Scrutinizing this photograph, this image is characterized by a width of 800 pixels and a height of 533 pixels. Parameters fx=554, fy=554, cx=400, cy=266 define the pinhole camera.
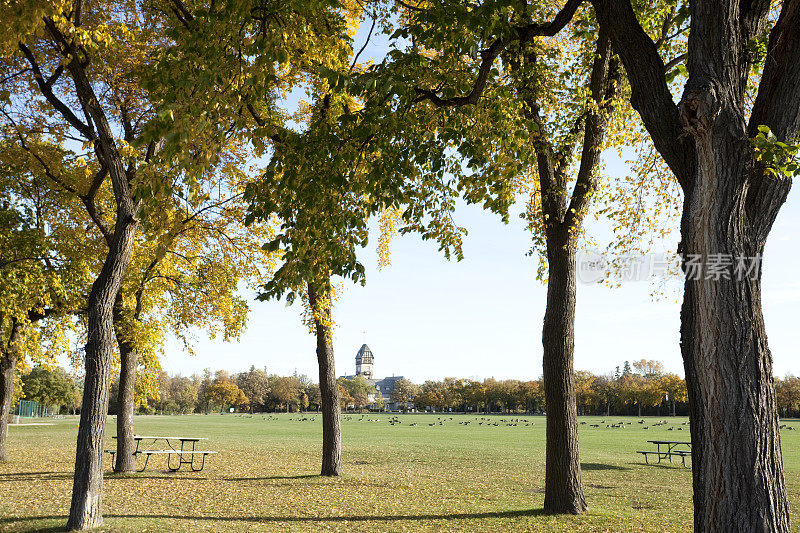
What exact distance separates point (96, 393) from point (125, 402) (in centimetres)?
702

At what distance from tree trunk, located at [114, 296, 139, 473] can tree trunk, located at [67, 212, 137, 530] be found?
5.89 metres

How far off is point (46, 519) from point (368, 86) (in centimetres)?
847

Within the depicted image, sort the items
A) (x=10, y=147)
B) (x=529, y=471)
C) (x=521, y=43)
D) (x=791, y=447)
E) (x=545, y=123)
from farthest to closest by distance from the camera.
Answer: (x=791, y=447)
(x=529, y=471)
(x=10, y=147)
(x=545, y=123)
(x=521, y=43)

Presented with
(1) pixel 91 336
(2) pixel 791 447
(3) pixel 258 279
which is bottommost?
(2) pixel 791 447

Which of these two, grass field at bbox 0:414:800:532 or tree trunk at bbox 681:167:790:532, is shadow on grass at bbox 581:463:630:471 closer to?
grass field at bbox 0:414:800:532

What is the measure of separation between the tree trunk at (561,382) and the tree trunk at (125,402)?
10.8 metres

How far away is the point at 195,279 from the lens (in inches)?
622

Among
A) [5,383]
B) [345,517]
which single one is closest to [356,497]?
[345,517]

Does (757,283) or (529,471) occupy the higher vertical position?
(757,283)

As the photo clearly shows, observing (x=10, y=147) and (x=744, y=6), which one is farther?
(x=10, y=147)

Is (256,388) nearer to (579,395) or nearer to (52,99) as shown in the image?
(579,395)

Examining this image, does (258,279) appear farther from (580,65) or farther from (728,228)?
(728,228)

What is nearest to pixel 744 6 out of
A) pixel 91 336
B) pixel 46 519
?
pixel 91 336

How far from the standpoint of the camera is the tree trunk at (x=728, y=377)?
13.3ft
